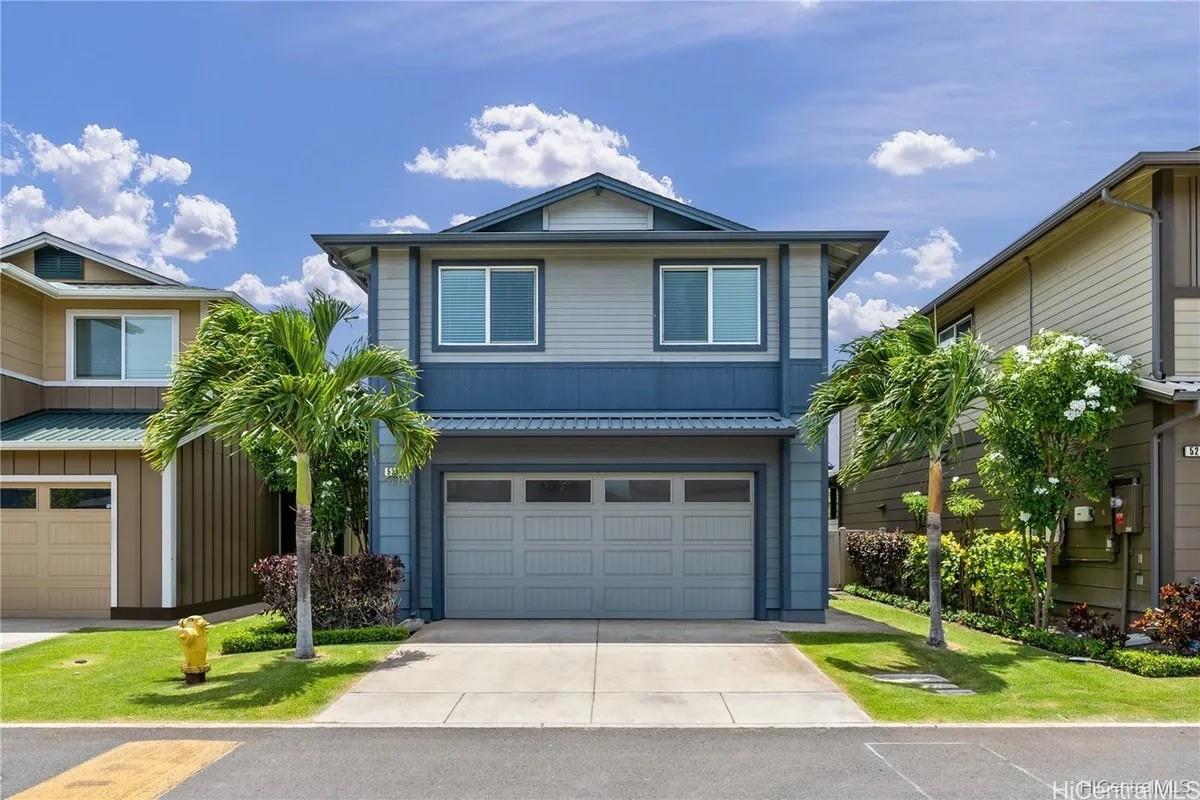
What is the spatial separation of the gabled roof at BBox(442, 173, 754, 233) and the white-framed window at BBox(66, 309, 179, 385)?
5910 millimetres

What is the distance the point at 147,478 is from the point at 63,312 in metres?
3.76

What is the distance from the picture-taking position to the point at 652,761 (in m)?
7.16

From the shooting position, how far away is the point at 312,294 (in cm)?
1083

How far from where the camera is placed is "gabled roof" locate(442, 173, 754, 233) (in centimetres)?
1391

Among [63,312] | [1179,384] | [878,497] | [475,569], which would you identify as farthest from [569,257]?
[878,497]

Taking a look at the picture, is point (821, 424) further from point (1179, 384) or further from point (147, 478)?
point (147, 478)

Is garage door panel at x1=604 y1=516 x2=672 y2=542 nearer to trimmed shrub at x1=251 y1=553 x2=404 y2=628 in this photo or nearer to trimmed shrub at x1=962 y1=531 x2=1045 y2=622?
trimmed shrub at x1=251 y1=553 x2=404 y2=628

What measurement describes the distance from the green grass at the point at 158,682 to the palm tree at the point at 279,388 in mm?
670

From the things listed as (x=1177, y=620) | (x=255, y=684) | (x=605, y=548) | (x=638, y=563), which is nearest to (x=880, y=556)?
(x=638, y=563)

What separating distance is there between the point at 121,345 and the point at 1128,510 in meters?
15.7

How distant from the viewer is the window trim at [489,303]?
13836 millimetres

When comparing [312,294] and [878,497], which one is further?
[878,497]

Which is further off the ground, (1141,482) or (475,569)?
(1141,482)

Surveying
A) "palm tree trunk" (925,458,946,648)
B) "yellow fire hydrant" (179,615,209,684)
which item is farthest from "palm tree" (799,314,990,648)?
"yellow fire hydrant" (179,615,209,684)
